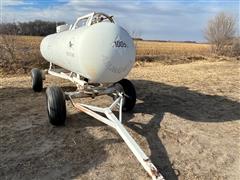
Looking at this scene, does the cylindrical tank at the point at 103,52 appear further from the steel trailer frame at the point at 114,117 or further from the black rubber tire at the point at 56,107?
the black rubber tire at the point at 56,107

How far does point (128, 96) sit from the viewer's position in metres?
7.52

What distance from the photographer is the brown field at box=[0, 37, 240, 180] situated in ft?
16.7

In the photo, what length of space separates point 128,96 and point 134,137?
4.73ft

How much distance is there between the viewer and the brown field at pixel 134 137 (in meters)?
5.09

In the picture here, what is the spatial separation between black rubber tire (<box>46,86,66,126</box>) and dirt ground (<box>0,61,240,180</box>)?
172 millimetres

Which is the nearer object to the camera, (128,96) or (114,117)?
(114,117)

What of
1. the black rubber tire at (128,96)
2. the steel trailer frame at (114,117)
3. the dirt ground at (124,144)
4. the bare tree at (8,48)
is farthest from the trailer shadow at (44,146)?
the bare tree at (8,48)

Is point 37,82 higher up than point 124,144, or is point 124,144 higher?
point 124,144

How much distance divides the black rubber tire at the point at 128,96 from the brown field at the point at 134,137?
24 cm

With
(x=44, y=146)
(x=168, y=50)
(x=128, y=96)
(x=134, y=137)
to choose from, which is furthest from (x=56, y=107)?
(x=168, y=50)

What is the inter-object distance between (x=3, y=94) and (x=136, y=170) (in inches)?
217

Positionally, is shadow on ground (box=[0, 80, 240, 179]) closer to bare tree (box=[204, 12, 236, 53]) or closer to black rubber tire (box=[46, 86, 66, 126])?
black rubber tire (box=[46, 86, 66, 126])

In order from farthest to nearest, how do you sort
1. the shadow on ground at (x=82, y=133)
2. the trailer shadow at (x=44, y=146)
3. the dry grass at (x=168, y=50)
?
the dry grass at (x=168, y=50) → the shadow on ground at (x=82, y=133) → the trailer shadow at (x=44, y=146)

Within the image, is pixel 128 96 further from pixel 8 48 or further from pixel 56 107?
pixel 8 48
